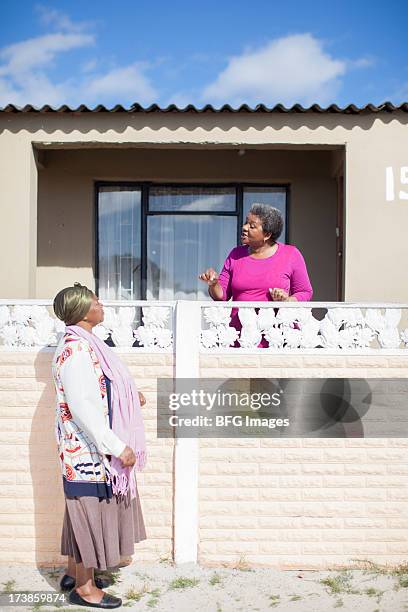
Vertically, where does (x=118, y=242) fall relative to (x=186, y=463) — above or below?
above

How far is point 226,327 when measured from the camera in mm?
4086

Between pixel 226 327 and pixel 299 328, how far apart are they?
47 cm

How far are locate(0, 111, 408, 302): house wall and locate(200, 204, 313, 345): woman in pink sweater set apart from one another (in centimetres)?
163

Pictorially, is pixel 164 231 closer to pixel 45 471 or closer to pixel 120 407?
pixel 45 471

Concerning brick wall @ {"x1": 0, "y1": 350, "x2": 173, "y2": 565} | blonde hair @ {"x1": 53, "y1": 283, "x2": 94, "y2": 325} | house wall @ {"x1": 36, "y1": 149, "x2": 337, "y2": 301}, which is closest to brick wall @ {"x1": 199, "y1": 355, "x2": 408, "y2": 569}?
brick wall @ {"x1": 0, "y1": 350, "x2": 173, "y2": 565}

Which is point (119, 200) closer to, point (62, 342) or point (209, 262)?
point (209, 262)

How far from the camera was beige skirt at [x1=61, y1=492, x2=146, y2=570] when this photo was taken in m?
3.38

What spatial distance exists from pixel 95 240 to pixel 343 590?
15.2 feet

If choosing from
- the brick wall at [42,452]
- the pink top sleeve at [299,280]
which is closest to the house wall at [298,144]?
the pink top sleeve at [299,280]

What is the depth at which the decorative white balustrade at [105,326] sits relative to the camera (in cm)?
406

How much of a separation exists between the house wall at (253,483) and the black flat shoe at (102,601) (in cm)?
55

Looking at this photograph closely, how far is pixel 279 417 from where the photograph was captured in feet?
13.5

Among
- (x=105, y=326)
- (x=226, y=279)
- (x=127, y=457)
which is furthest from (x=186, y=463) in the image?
(x=226, y=279)

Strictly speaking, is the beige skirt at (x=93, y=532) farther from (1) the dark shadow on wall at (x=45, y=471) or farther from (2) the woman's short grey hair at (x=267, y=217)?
(2) the woman's short grey hair at (x=267, y=217)
